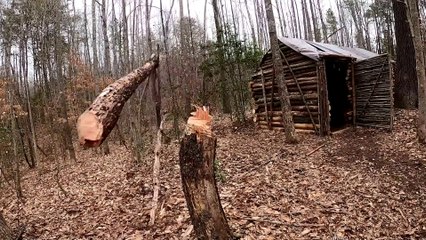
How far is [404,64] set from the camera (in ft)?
38.3

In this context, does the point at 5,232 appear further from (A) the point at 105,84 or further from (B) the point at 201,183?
(A) the point at 105,84

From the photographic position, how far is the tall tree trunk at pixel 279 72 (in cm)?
962

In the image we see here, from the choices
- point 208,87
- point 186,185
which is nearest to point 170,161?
point 186,185

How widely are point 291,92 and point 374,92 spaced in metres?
2.71

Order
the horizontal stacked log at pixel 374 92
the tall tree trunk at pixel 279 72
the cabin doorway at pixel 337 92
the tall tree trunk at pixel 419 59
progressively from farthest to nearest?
the cabin doorway at pixel 337 92, the horizontal stacked log at pixel 374 92, the tall tree trunk at pixel 279 72, the tall tree trunk at pixel 419 59

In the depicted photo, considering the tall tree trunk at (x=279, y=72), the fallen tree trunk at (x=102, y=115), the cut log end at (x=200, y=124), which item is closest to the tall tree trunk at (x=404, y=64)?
the tall tree trunk at (x=279, y=72)

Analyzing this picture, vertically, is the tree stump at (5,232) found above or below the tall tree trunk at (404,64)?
below

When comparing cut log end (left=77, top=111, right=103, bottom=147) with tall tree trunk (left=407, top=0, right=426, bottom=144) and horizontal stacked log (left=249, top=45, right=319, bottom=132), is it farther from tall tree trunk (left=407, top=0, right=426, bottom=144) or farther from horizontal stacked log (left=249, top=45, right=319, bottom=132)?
horizontal stacked log (left=249, top=45, right=319, bottom=132)

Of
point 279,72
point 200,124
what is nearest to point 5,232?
point 200,124

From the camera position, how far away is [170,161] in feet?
29.1

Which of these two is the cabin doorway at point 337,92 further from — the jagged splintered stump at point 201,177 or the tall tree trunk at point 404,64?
the jagged splintered stump at point 201,177

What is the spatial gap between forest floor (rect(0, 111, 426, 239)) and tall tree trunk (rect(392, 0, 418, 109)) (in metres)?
1.73

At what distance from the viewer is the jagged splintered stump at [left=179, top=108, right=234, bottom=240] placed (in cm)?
402

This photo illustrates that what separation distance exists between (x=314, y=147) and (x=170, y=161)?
3.98 metres
